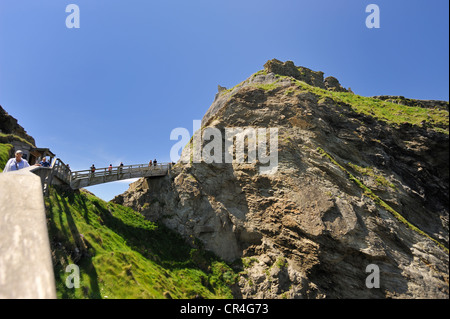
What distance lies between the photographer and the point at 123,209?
21.7m

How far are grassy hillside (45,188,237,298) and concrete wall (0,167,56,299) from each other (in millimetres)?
8480

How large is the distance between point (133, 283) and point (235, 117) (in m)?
20.7

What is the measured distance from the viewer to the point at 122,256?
538 inches

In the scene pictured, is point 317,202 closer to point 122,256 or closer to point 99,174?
point 122,256

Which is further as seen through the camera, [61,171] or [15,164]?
[61,171]

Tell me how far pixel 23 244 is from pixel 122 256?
538 inches

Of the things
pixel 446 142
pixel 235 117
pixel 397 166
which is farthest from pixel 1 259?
pixel 446 142

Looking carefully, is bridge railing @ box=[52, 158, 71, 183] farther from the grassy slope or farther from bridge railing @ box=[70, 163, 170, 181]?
the grassy slope

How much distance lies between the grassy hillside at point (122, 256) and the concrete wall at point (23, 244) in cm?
848

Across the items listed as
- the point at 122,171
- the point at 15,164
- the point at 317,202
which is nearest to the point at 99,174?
the point at 122,171

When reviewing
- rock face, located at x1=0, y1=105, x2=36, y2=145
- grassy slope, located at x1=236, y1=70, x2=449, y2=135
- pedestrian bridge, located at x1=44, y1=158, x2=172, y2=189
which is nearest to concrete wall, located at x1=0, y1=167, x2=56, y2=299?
pedestrian bridge, located at x1=44, y1=158, x2=172, y2=189

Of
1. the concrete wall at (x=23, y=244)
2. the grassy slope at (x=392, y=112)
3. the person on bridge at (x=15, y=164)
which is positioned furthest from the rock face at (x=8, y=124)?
the concrete wall at (x=23, y=244)

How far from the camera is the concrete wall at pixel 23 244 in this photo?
5.40ft
